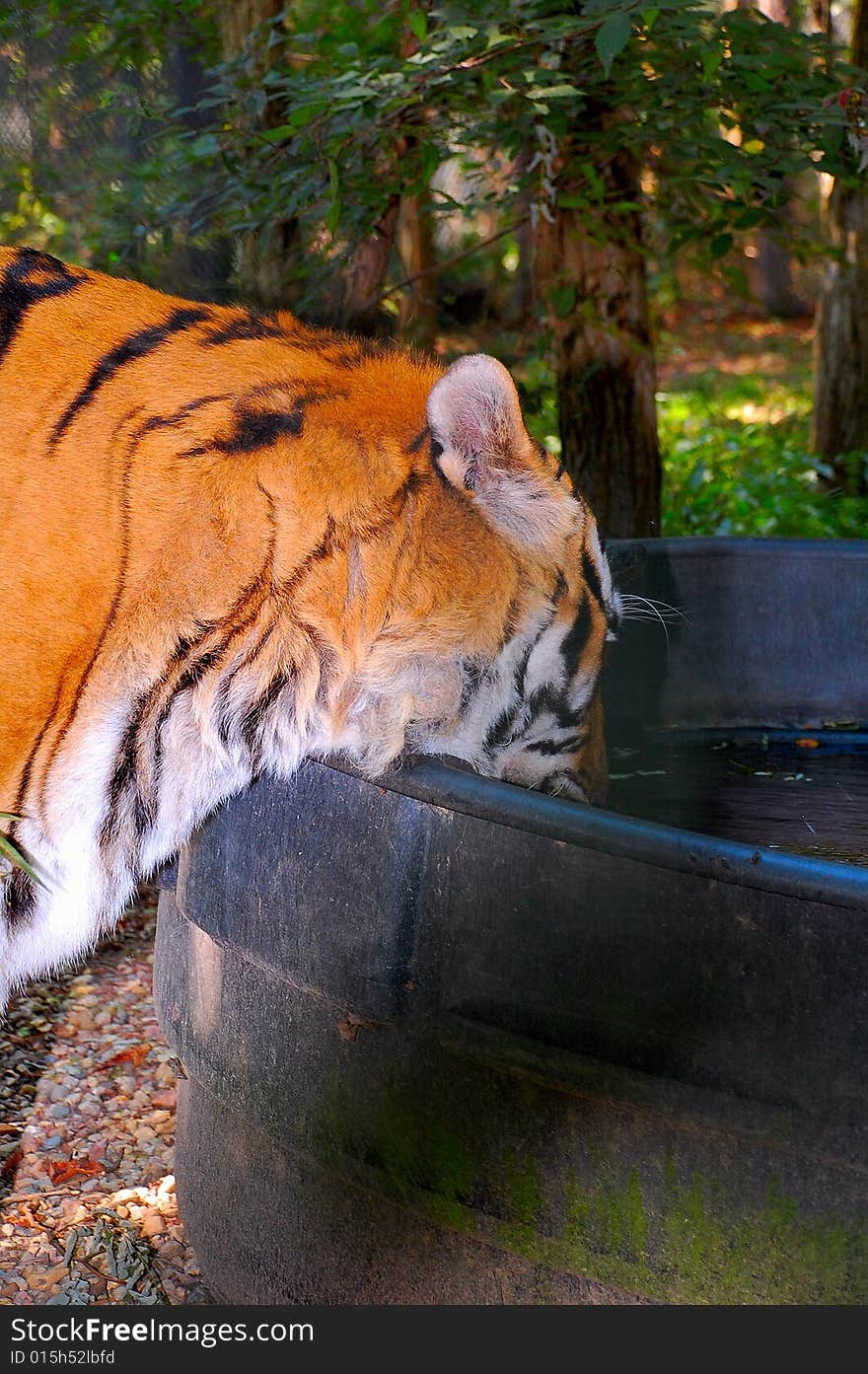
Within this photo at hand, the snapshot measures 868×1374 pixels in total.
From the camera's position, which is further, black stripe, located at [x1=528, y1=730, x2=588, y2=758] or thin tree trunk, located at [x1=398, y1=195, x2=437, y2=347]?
thin tree trunk, located at [x1=398, y1=195, x2=437, y2=347]

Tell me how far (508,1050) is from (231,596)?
705mm

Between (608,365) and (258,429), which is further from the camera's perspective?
(608,365)

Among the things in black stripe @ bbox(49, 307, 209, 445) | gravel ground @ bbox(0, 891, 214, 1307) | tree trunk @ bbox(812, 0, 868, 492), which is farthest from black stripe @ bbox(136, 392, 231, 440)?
tree trunk @ bbox(812, 0, 868, 492)

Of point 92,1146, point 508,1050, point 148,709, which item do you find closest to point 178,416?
point 148,709

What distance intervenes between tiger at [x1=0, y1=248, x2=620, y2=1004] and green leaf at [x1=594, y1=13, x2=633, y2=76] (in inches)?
36.2

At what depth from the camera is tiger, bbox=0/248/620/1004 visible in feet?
5.99

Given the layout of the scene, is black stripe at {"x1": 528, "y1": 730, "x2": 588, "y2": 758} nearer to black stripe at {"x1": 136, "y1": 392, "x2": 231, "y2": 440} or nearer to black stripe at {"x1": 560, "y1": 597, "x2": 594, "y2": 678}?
black stripe at {"x1": 560, "y1": 597, "x2": 594, "y2": 678}

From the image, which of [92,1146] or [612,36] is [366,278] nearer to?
[612,36]

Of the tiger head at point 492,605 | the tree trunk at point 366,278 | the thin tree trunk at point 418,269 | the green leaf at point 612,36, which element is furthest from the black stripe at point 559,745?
the tree trunk at point 366,278

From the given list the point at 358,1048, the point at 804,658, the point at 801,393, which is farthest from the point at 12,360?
the point at 801,393

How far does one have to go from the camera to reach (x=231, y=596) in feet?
5.98

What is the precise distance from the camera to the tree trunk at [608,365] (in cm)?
417

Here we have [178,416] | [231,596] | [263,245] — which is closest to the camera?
→ [231,596]

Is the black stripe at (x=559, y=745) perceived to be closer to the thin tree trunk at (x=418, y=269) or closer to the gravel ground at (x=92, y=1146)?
the gravel ground at (x=92, y=1146)
